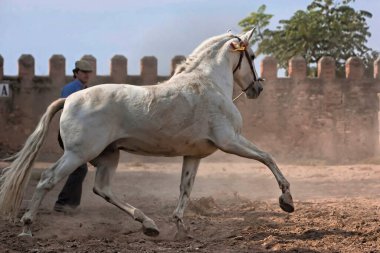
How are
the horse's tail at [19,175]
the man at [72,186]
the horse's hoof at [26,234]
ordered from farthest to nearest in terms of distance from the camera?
the man at [72,186], the horse's tail at [19,175], the horse's hoof at [26,234]

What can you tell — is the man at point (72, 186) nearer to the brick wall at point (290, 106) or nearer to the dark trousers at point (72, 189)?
the dark trousers at point (72, 189)

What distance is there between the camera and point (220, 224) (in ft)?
24.5

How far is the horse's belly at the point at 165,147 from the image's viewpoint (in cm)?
657

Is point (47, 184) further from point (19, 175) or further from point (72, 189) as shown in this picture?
point (72, 189)

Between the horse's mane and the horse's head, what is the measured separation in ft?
0.45

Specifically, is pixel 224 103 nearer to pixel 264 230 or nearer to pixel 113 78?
pixel 264 230

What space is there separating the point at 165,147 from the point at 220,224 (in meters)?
1.38

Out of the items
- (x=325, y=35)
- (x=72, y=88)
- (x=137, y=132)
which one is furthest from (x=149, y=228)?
(x=325, y=35)

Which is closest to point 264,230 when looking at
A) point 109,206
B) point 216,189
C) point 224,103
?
point 224,103

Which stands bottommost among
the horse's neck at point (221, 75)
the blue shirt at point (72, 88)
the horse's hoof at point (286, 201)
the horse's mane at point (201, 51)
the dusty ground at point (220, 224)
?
the dusty ground at point (220, 224)

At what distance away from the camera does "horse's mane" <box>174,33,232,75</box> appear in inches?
284

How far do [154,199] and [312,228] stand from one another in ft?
12.5

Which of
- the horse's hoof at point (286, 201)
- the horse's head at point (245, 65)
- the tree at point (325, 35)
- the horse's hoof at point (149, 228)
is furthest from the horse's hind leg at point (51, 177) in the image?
the tree at point (325, 35)

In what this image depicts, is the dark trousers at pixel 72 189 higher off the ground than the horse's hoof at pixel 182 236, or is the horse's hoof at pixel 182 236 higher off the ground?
the dark trousers at pixel 72 189
